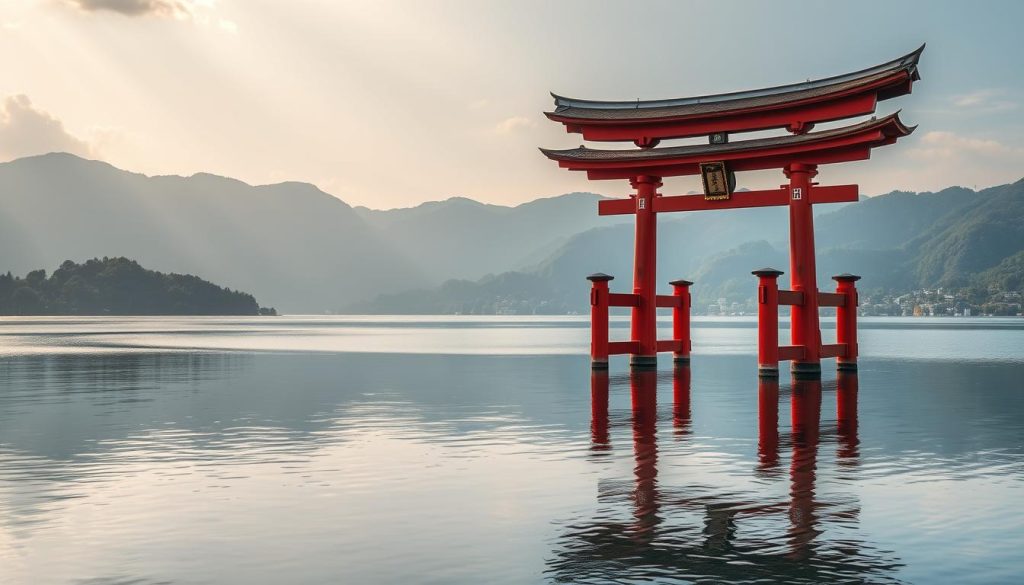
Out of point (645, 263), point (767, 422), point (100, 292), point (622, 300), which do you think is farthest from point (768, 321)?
point (100, 292)

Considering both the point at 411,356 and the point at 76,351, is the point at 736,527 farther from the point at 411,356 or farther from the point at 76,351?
the point at 76,351

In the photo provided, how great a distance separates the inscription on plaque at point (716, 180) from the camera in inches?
1267

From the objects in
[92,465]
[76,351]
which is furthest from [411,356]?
[92,465]

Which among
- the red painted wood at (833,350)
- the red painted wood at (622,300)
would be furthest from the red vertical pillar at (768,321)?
the red painted wood at (622,300)

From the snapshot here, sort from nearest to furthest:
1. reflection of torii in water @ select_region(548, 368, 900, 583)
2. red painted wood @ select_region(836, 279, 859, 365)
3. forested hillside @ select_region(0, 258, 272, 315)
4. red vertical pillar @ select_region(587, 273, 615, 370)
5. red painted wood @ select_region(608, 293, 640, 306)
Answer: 1. reflection of torii in water @ select_region(548, 368, 900, 583)
2. red vertical pillar @ select_region(587, 273, 615, 370)
3. red painted wood @ select_region(608, 293, 640, 306)
4. red painted wood @ select_region(836, 279, 859, 365)
5. forested hillside @ select_region(0, 258, 272, 315)

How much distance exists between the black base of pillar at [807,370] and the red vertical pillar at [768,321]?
5.37 ft

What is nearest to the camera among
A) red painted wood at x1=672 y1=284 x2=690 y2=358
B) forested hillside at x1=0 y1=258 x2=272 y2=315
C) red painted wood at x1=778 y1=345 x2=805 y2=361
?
red painted wood at x1=778 y1=345 x2=805 y2=361

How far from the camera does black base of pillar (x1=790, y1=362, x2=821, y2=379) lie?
30.6 m

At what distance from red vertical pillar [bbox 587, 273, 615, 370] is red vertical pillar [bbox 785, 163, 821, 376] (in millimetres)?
5451

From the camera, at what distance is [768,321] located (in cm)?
2850

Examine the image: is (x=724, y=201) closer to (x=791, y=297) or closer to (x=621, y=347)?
(x=791, y=297)

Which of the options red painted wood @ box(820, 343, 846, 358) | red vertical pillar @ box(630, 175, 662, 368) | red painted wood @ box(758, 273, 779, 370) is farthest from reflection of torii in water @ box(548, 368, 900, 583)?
red vertical pillar @ box(630, 175, 662, 368)

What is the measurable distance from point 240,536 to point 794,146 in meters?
24.4

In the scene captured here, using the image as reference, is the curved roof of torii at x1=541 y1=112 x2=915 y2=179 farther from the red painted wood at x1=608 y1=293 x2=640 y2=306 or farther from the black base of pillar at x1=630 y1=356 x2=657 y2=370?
the black base of pillar at x1=630 y1=356 x2=657 y2=370
